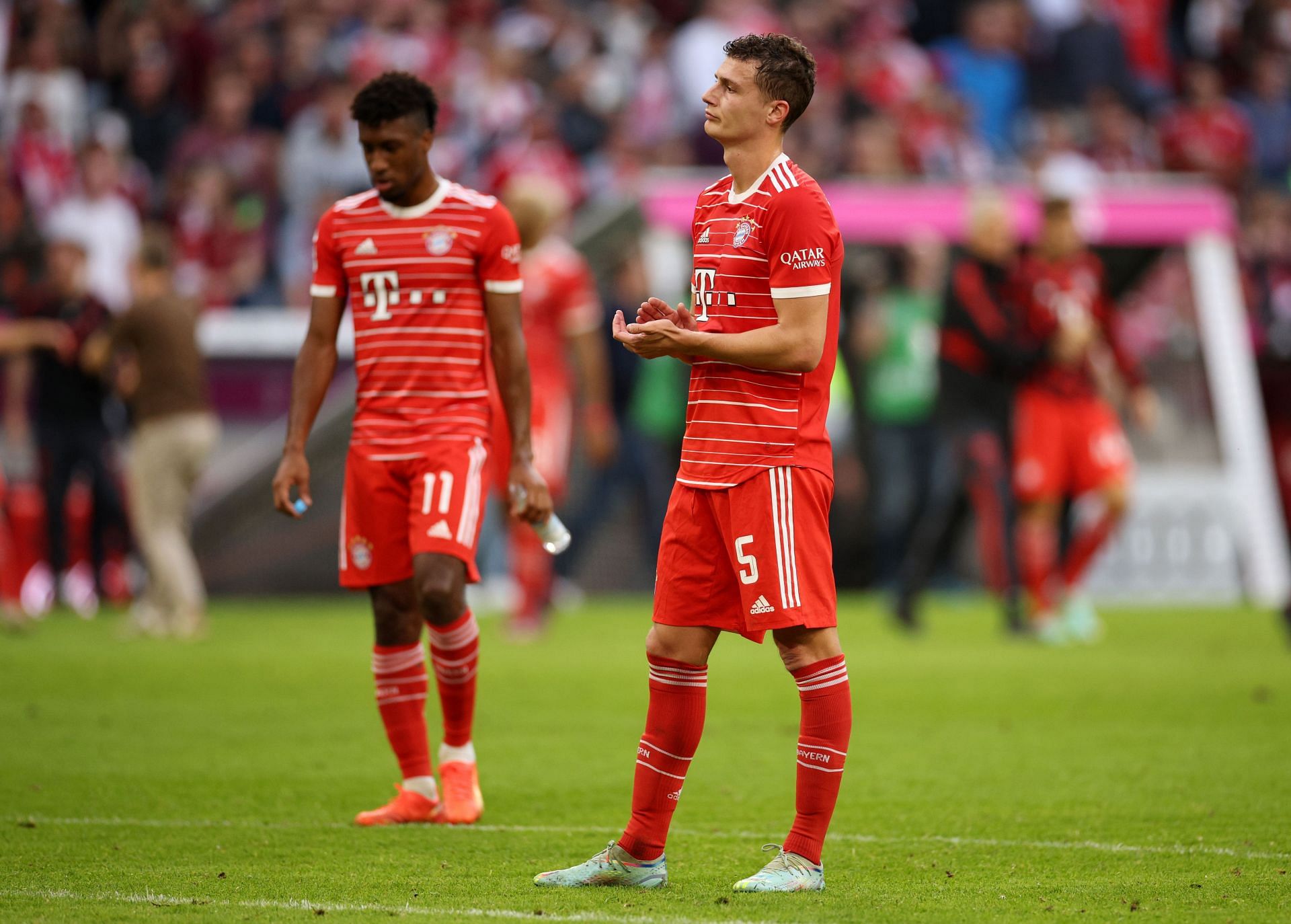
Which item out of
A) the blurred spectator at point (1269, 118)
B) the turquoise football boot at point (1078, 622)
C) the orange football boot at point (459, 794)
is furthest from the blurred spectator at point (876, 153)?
the orange football boot at point (459, 794)

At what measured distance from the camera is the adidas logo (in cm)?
630

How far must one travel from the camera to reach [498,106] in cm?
1848

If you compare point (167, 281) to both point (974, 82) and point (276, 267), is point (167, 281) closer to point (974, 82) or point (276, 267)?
point (276, 267)

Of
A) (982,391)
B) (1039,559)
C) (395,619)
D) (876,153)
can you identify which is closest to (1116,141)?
(876,153)

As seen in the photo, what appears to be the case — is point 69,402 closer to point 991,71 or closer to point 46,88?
point 46,88

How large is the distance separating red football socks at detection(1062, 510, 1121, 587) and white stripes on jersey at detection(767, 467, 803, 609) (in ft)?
26.1

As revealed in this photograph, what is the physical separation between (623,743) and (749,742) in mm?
562

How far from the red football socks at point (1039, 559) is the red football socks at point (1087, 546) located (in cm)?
14

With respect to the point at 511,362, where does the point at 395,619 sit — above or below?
below

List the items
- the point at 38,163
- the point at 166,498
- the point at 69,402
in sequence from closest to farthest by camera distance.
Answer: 1. the point at 166,498
2. the point at 69,402
3. the point at 38,163

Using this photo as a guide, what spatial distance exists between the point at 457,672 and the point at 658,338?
1.90m

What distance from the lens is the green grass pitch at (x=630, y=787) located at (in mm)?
5066

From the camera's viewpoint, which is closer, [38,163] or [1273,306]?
[38,163]

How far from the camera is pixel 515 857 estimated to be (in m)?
5.68
